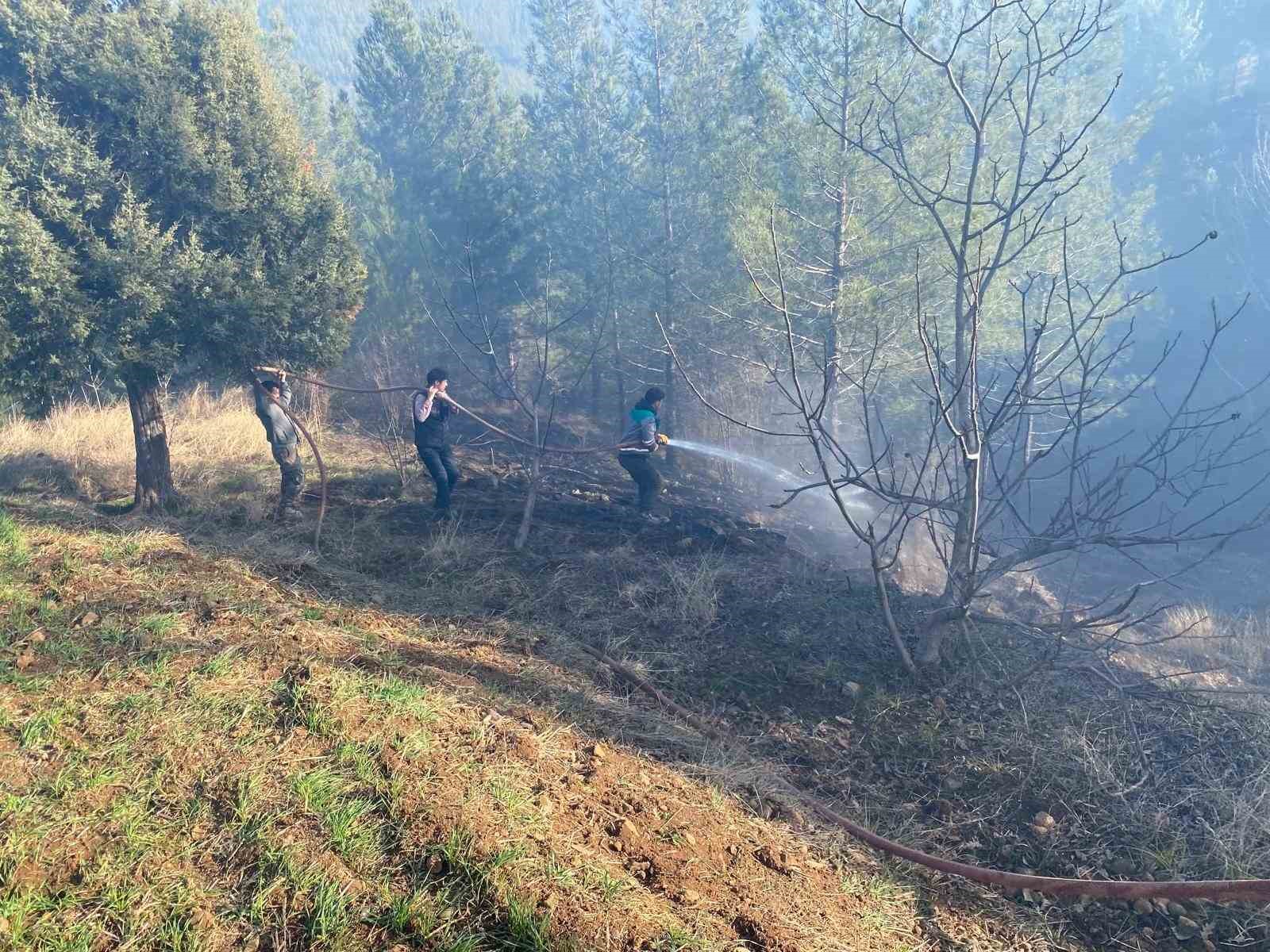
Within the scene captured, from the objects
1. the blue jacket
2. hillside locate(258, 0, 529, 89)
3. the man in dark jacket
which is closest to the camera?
the man in dark jacket

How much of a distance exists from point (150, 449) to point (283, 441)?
1.19m

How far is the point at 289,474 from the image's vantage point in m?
7.76

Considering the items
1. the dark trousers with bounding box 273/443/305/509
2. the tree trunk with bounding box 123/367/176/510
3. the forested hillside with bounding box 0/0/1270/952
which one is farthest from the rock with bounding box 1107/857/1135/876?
the tree trunk with bounding box 123/367/176/510

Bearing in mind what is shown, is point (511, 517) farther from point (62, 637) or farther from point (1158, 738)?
point (1158, 738)

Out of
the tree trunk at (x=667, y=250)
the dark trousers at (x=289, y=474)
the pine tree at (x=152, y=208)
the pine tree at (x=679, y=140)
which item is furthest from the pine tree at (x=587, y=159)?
the dark trousers at (x=289, y=474)

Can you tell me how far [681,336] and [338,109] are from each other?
47.7ft

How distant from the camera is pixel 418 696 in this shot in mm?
3822

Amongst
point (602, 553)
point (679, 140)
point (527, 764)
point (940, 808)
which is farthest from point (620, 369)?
point (527, 764)

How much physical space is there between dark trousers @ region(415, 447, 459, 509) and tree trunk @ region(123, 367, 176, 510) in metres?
2.38

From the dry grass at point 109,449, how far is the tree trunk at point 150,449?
799 mm

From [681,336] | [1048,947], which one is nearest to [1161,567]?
[681,336]

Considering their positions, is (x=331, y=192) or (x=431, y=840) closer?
(x=431, y=840)

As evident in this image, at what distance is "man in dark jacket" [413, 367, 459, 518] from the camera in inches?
312

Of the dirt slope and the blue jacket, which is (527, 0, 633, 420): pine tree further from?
the dirt slope
